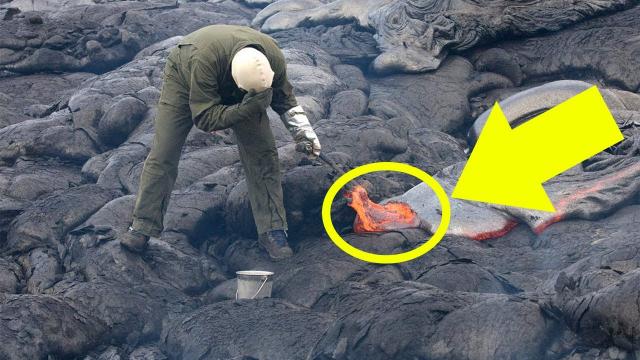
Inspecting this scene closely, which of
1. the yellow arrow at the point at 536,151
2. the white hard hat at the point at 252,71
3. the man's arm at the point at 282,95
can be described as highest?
the white hard hat at the point at 252,71

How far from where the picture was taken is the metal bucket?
19.4 feet

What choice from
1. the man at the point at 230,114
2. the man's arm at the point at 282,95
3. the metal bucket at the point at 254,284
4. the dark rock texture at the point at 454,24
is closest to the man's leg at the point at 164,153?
the man at the point at 230,114

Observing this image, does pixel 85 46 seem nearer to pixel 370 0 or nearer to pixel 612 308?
pixel 370 0

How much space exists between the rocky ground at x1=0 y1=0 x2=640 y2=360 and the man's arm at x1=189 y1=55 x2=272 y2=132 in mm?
1161

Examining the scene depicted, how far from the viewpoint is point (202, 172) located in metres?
7.82

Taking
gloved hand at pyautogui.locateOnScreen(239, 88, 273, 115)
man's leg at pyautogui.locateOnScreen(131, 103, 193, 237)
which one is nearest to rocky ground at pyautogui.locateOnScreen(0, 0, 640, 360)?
man's leg at pyautogui.locateOnScreen(131, 103, 193, 237)

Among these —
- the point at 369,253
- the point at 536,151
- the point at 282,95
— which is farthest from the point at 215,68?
the point at 536,151

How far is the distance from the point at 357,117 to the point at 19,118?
4.07 m

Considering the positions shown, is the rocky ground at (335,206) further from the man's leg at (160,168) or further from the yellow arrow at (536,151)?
the man's leg at (160,168)

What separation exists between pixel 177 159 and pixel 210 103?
80 cm

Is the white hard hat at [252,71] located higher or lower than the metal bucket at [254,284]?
higher

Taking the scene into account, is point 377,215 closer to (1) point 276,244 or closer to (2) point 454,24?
(1) point 276,244

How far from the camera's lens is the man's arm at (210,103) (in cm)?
572

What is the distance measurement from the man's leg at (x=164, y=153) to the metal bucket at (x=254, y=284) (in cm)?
94
